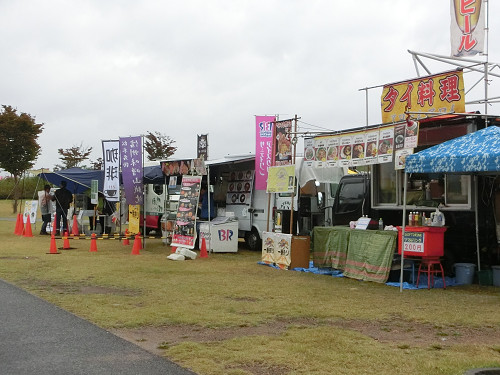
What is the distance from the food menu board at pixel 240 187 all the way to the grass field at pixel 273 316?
3.89 meters

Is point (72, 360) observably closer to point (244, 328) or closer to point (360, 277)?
point (244, 328)

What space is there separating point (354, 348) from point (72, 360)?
2.65 metres

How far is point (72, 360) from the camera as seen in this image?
5.02 m

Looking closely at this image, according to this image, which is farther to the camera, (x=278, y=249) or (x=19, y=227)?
(x=19, y=227)

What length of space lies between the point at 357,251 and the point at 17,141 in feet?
95.8

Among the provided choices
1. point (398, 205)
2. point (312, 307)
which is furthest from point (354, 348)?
point (398, 205)

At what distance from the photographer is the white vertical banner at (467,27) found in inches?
410

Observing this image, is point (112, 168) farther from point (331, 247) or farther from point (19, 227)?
point (331, 247)

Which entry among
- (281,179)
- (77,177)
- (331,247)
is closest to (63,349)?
(331,247)

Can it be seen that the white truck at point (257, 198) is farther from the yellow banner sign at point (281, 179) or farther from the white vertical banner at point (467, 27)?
the white vertical banner at point (467, 27)

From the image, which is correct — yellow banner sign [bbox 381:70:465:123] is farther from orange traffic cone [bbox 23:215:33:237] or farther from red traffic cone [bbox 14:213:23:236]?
red traffic cone [bbox 14:213:23:236]

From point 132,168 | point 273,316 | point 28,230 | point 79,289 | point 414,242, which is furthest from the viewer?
point 28,230

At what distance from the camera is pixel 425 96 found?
10516mm

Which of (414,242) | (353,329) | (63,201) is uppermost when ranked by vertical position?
(63,201)
